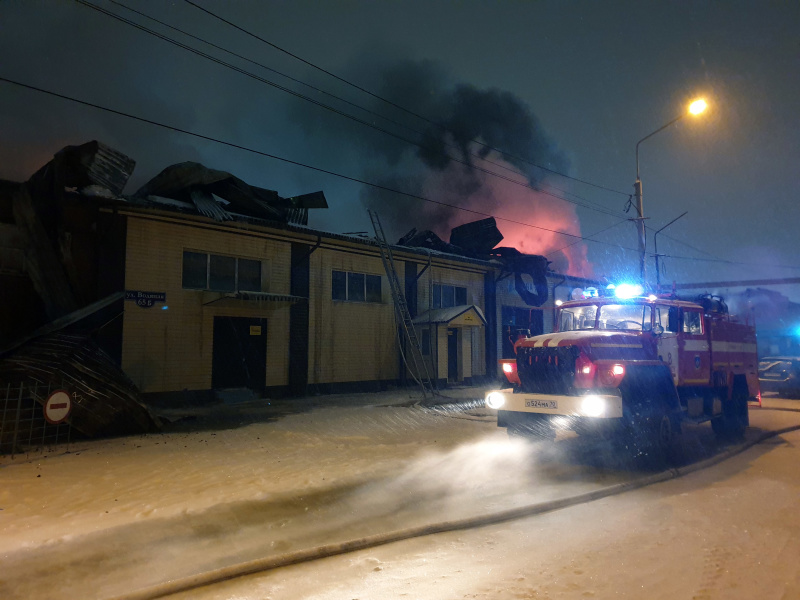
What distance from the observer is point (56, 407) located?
734 centimetres

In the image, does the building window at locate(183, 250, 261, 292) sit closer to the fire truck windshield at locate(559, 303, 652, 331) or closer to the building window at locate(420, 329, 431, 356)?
the building window at locate(420, 329, 431, 356)

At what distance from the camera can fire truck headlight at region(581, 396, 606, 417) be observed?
22.7ft

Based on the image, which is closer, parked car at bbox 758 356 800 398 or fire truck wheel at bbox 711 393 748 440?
fire truck wheel at bbox 711 393 748 440

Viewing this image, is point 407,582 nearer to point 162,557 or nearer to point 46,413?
point 162,557

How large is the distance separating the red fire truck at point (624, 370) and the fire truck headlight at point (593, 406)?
0.04ft

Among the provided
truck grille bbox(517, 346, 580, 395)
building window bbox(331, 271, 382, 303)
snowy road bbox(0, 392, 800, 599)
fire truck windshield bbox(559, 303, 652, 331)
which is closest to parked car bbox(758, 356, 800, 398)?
snowy road bbox(0, 392, 800, 599)

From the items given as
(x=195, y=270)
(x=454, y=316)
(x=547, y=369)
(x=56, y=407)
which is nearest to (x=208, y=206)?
(x=195, y=270)

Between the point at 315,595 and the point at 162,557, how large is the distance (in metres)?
1.52

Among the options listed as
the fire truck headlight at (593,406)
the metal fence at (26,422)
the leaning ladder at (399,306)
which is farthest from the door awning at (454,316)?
the metal fence at (26,422)

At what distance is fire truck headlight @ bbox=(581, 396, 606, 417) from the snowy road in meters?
0.88

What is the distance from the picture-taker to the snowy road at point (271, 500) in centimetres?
404

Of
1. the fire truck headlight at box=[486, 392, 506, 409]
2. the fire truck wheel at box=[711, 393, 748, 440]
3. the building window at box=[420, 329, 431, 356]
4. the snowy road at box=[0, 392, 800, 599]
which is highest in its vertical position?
the building window at box=[420, 329, 431, 356]

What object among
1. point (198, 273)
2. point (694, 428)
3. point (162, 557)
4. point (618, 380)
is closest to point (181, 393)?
point (198, 273)

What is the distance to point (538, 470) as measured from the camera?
7.36 metres
